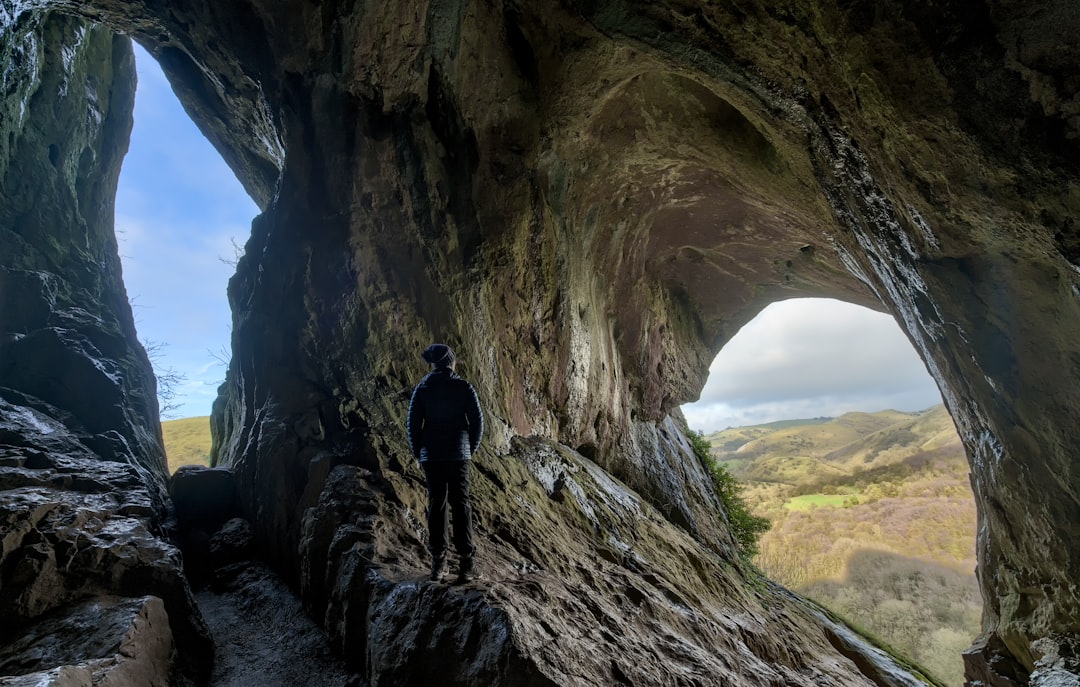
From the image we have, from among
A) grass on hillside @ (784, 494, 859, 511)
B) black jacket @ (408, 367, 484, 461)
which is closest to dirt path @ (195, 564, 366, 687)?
black jacket @ (408, 367, 484, 461)

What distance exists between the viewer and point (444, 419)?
4.50 meters

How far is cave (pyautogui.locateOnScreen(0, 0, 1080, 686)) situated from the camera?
3.68m

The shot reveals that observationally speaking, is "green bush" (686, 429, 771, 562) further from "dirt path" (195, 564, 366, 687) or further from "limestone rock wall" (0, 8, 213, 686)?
"limestone rock wall" (0, 8, 213, 686)

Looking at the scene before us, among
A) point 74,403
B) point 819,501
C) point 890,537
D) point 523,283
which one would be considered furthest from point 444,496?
point 819,501

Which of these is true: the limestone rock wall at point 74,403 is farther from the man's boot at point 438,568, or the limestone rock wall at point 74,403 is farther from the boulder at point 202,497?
the man's boot at point 438,568

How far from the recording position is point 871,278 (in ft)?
22.6

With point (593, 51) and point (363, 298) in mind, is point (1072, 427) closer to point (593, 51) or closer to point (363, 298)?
point (593, 51)

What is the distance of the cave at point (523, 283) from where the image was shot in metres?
3.68

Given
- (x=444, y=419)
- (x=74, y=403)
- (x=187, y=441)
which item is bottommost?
(x=187, y=441)

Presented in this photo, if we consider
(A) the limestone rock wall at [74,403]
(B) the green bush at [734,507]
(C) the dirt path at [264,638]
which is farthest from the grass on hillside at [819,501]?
(A) the limestone rock wall at [74,403]

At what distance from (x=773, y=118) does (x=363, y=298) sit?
5799 mm

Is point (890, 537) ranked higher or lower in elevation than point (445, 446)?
lower

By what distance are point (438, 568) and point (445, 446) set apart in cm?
99

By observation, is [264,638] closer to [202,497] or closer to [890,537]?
[202,497]
